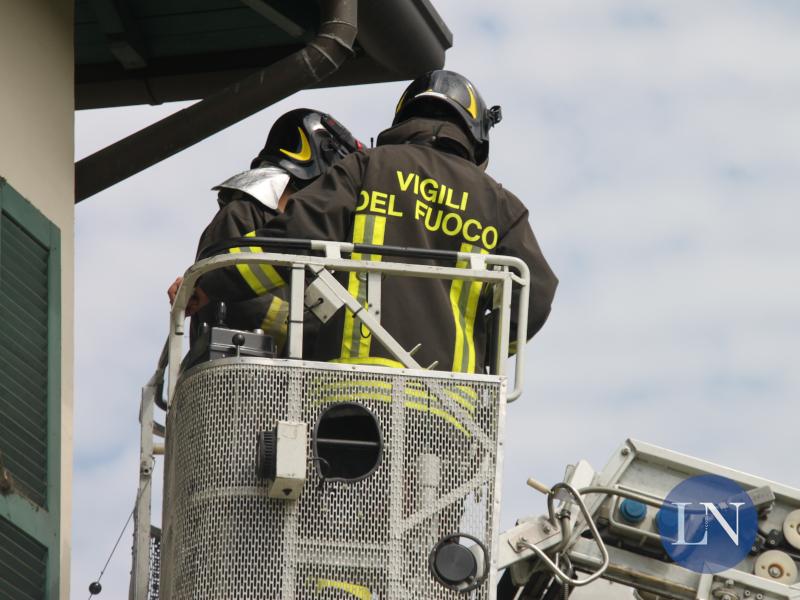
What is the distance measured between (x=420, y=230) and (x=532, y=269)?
0.68 meters

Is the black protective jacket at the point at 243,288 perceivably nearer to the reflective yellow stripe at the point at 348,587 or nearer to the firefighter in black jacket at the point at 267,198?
the firefighter in black jacket at the point at 267,198

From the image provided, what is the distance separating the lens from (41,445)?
27.0 feet

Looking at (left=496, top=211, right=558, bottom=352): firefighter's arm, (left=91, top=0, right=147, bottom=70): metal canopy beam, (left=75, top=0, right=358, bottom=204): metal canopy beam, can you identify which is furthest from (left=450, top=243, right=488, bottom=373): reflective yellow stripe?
(left=91, top=0, right=147, bottom=70): metal canopy beam

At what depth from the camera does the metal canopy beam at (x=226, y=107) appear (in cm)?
975

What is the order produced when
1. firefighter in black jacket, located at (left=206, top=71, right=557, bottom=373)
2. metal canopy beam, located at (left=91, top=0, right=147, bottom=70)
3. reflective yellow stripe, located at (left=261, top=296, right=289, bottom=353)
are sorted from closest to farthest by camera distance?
firefighter in black jacket, located at (left=206, top=71, right=557, bottom=373)
reflective yellow stripe, located at (left=261, top=296, right=289, bottom=353)
metal canopy beam, located at (left=91, top=0, right=147, bottom=70)

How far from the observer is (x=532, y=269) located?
829cm

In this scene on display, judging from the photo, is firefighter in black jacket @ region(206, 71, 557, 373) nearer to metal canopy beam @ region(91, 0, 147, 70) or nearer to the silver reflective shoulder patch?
the silver reflective shoulder patch

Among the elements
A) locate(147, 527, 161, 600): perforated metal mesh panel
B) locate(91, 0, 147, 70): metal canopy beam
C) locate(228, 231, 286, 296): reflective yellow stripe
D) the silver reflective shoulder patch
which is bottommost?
locate(147, 527, 161, 600): perforated metal mesh panel

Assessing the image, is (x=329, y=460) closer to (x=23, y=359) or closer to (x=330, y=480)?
(x=330, y=480)
